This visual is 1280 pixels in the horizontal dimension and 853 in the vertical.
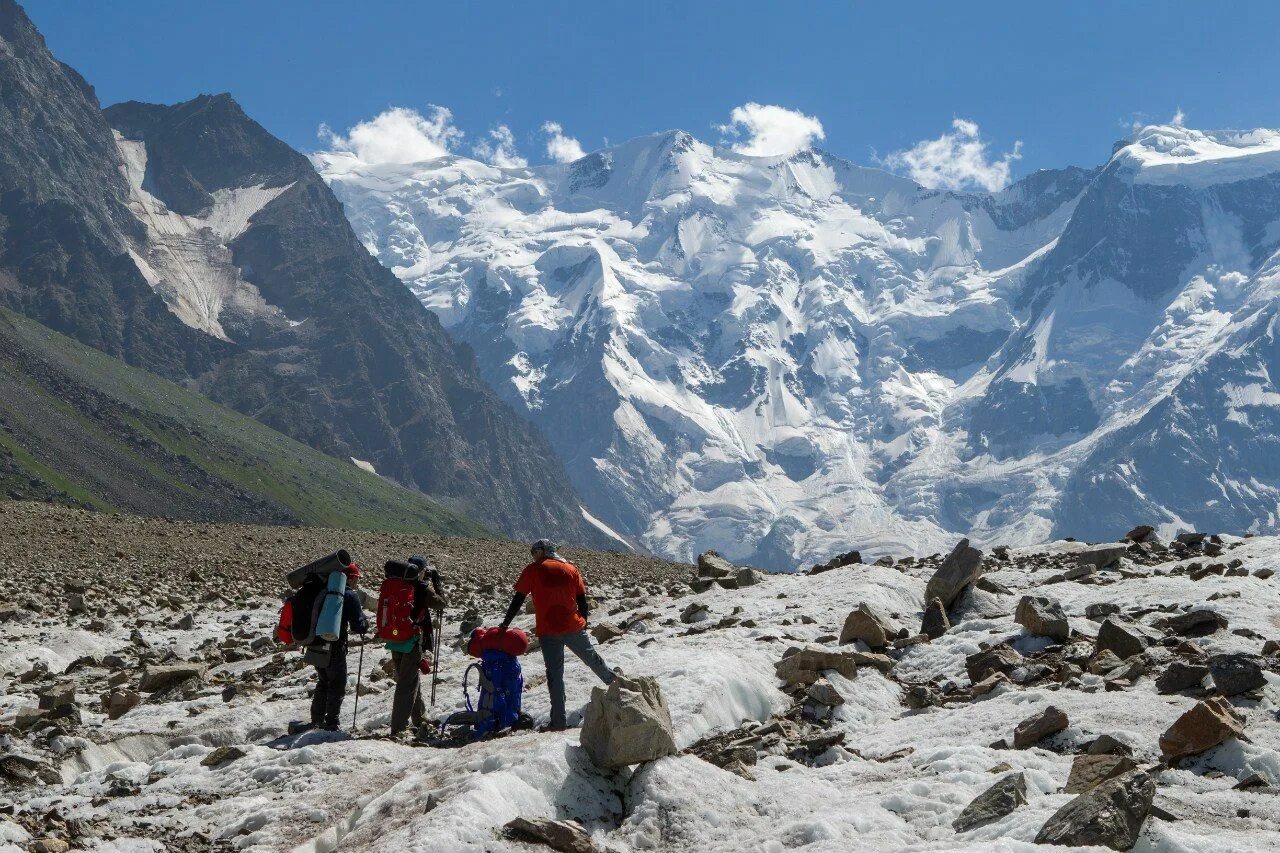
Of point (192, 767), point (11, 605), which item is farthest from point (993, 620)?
point (11, 605)

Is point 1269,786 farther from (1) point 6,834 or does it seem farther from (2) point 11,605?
(2) point 11,605

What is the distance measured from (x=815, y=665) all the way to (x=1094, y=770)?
21.6 ft

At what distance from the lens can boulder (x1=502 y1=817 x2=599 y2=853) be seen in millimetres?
11719

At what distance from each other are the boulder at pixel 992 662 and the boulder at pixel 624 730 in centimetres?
702

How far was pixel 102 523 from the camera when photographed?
162ft

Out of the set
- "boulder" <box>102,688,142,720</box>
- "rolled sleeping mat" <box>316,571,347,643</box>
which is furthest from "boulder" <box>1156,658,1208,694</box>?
"boulder" <box>102,688,142,720</box>

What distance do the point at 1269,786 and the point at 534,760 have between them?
7.80 metres

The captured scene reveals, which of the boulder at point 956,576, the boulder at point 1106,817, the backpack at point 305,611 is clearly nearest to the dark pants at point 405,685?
the backpack at point 305,611

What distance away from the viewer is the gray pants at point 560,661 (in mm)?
16578

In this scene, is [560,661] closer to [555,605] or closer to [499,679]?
[555,605]

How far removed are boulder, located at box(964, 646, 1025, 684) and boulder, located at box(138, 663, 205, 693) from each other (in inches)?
541

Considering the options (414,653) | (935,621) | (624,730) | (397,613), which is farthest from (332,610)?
(935,621)

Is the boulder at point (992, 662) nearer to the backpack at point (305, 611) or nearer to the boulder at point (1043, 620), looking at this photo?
the boulder at point (1043, 620)

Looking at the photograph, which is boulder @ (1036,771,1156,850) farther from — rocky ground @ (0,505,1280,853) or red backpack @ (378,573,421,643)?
red backpack @ (378,573,421,643)
